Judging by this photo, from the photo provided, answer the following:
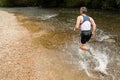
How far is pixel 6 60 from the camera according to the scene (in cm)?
1408

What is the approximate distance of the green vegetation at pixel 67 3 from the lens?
31.8m

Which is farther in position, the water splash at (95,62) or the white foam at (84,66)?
the water splash at (95,62)

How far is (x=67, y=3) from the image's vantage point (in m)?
36.6

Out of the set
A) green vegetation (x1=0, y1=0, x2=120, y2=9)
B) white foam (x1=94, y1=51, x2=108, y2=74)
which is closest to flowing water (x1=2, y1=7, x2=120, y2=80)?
white foam (x1=94, y1=51, x2=108, y2=74)

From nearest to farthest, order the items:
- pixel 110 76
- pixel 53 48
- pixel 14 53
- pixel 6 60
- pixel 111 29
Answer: pixel 110 76 < pixel 6 60 < pixel 14 53 < pixel 53 48 < pixel 111 29

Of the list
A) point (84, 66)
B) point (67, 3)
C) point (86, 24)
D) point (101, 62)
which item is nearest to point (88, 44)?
point (101, 62)

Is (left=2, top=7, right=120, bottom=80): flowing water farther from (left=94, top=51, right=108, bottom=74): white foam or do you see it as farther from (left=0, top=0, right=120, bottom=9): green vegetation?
(left=0, top=0, right=120, bottom=9): green vegetation

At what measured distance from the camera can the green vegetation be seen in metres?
31.8

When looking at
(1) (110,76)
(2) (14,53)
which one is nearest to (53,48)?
(2) (14,53)

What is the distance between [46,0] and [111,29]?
19.5 m

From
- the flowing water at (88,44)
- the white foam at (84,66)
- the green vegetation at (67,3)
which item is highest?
the white foam at (84,66)

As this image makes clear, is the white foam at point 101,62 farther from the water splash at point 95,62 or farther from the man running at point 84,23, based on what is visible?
the man running at point 84,23

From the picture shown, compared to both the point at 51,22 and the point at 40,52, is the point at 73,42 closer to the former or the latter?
the point at 40,52

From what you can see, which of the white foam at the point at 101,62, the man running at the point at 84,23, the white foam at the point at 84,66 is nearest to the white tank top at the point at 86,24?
the man running at the point at 84,23
